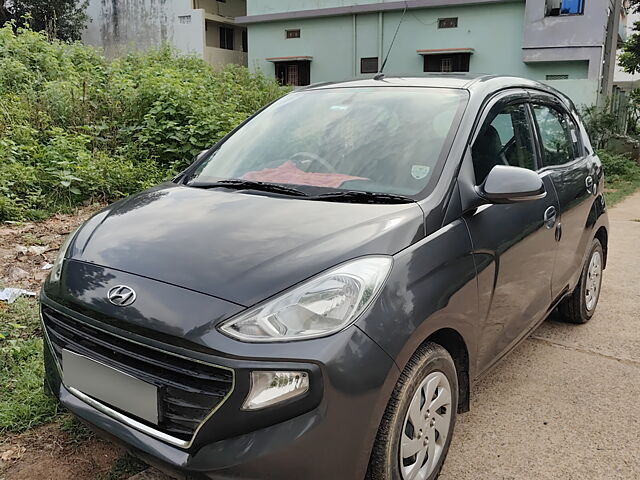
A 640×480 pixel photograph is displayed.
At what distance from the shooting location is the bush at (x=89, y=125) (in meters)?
6.10

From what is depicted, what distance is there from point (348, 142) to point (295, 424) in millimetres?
1516

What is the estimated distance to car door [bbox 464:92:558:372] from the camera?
8.05ft

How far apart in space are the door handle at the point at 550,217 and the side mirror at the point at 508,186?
2.01ft

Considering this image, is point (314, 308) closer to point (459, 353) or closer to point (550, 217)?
point (459, 353)

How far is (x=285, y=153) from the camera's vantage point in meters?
2.90

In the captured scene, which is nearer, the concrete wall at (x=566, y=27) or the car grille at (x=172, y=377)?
the car grille at (x=172, y=377)

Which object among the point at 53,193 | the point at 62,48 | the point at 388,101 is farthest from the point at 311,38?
the point at 388,101

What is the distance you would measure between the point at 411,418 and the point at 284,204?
96cm

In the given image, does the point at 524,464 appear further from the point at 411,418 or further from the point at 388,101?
the point at 388,101

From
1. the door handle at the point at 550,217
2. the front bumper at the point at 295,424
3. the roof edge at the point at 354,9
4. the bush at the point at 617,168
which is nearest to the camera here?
the front bumper at the point at 295,424

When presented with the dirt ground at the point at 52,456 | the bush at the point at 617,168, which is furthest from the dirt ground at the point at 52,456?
the bush at the point at 617,168

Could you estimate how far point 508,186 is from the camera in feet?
7.79

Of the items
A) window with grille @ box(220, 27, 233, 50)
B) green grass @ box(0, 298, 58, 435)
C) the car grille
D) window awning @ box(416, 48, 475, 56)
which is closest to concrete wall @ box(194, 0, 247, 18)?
window with grille @ box(220, 27, 233, 50)

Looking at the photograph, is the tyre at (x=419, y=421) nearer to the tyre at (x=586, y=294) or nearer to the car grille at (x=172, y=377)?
the car grille at (x=172, y=377)
